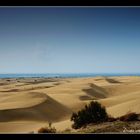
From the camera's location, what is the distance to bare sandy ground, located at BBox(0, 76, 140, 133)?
10812 millimetres

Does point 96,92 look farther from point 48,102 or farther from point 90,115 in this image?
point 90,115

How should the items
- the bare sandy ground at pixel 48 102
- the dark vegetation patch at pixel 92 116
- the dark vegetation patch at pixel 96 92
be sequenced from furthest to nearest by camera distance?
the dark vegetation patch at pixel 96 92
the bare sandy ground at pixel 48 102
the dark vegetation patch at pixel 92 116

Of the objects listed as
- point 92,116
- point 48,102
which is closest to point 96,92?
point 48,102

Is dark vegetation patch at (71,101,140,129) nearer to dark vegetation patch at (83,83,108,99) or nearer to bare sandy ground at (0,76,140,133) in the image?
bare sandy ground at (0,76,140,133)

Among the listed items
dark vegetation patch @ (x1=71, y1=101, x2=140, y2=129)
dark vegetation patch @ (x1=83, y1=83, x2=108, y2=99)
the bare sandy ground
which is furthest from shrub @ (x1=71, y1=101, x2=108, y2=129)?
dark vegetation patch @ (x1=83, y1=83, x2=108, y2=99)

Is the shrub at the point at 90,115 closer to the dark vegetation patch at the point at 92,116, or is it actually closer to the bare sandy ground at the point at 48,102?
the dark vegetation patch at the point at 92,116

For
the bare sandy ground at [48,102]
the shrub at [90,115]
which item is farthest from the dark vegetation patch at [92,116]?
the bare sandy ground at [48,102]

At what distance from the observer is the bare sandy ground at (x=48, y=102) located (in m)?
10.8

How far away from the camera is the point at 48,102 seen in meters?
14.8

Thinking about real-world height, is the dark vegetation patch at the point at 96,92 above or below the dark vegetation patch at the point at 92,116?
above
